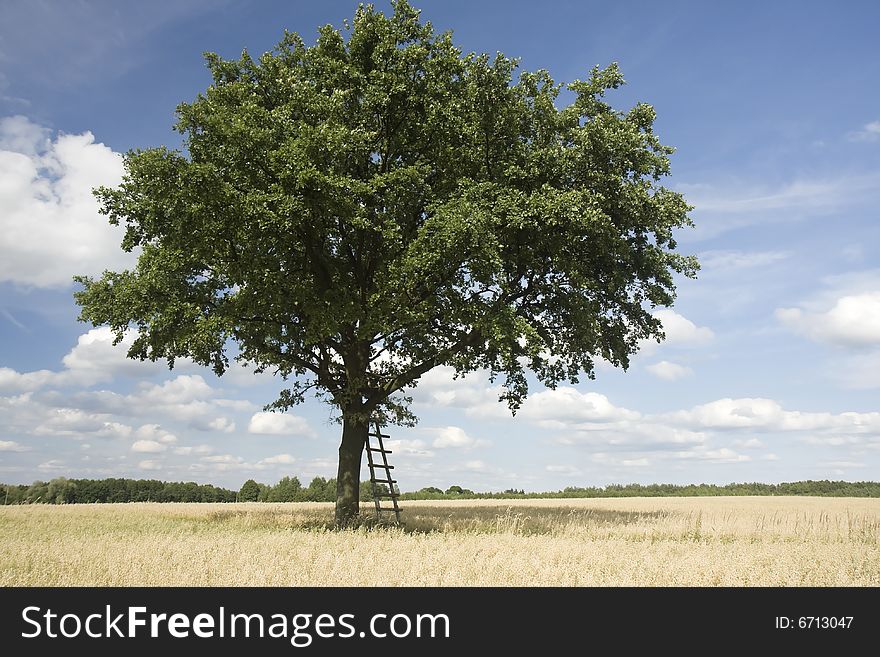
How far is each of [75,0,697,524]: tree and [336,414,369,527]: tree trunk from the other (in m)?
0.09

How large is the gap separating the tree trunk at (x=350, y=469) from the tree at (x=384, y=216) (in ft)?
0.29

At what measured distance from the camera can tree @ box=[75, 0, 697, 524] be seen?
20.4 m

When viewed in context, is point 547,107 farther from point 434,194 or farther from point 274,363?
point 274,363

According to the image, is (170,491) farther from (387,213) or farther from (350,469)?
(387,213)

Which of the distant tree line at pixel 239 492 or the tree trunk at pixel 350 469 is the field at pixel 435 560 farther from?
the distant tree line at pixel 239 492

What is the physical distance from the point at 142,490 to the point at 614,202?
55614 millimetres

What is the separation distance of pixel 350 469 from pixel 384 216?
10.3 meters

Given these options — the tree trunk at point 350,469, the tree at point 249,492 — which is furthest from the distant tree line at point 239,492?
the tree trunk at point 350,469

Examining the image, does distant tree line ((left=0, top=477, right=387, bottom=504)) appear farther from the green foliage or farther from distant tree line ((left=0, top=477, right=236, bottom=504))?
the green foliage

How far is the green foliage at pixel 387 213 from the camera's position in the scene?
67.0 ft

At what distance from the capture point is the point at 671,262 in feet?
83.9
